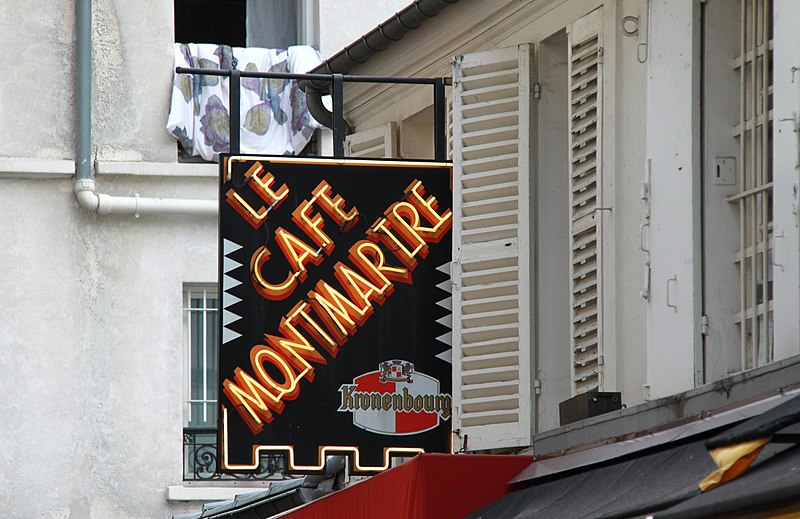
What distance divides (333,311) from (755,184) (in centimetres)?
342

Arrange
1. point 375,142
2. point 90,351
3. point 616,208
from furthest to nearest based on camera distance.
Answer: point 90,351 < point 375,142 < point 616,208

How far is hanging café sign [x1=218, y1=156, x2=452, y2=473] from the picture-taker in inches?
424

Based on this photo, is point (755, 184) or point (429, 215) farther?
point (429, 215)

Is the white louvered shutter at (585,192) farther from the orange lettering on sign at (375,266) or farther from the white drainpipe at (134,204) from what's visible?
the white drainpipe at (134,204)

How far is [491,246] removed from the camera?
1070cm

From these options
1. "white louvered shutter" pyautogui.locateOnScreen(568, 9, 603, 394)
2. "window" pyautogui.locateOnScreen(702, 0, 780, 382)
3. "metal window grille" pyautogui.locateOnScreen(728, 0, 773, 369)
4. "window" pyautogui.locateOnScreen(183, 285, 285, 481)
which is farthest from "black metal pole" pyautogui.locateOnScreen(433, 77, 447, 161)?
"window" pyautogui.locateOnScreen(183, 285, 285, 481)

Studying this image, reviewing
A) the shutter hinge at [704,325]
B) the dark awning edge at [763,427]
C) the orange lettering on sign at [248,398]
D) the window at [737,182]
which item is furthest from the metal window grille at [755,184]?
the orange lettering on sign at [248,398]

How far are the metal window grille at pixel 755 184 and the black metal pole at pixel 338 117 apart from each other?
146 inches

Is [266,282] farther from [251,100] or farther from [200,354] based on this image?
[251,100]

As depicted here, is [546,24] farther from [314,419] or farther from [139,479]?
[139,479]

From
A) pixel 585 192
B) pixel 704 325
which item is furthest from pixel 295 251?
pixel 704 325

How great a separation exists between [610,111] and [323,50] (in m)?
11.3

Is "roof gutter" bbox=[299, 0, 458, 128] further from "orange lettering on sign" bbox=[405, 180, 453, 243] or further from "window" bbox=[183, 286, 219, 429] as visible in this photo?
"window" bbox=[183, 286, 219, 429]

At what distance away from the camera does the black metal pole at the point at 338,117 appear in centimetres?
1160
